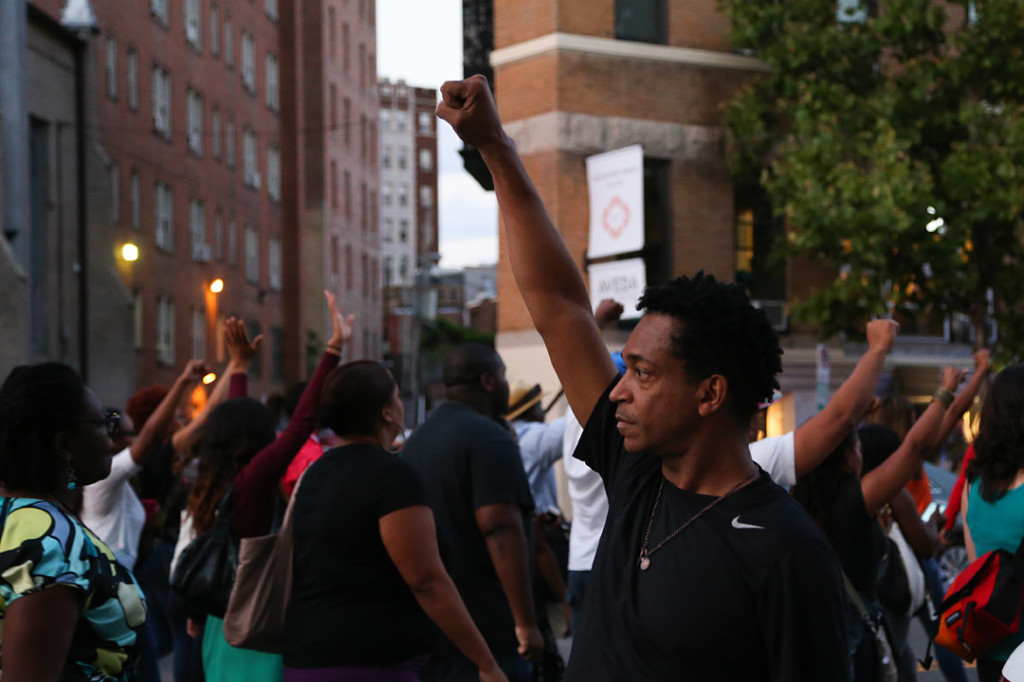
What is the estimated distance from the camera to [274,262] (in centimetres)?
5628

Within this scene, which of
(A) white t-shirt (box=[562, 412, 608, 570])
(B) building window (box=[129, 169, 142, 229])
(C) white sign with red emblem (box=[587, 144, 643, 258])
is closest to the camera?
(A) white t-shirt (box=[562, 412, 608, 570])

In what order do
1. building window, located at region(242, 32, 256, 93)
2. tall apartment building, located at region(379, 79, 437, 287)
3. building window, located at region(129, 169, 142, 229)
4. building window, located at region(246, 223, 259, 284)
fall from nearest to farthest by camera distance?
building window, located at region(129, 169, 142, 229), building window, located at region(246, 223, 259, 284), building window, located at region(242, 32, 256, 93), tall apartment building, located at region(379, 79, 437, 287)

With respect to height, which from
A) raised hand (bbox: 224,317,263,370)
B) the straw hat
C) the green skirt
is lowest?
the green skirt

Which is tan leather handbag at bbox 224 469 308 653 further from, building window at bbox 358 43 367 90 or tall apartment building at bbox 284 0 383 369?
building window at bbox 358 43 367 90

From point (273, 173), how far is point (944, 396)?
52.0 meters

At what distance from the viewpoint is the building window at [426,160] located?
143 metres

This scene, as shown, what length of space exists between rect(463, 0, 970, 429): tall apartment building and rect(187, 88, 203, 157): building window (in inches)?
983

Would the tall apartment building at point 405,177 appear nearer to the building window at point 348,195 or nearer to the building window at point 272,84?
the building window at point 348,195

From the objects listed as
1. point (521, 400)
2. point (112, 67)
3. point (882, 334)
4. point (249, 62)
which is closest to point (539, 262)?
point (882, 334)

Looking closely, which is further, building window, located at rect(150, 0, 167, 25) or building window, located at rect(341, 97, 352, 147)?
building window, located at rect(341, 97, 352, 147)

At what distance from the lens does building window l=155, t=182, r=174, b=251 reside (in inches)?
1699

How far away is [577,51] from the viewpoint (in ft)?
70.0

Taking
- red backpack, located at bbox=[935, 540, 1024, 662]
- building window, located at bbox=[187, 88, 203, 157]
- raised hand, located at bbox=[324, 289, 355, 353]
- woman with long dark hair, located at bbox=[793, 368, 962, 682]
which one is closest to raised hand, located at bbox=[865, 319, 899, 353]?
woman with long dark hair, located at bbox=[793, 368, 962, 682]

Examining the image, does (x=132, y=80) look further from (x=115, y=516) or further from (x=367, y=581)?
(x=367, y=581)
